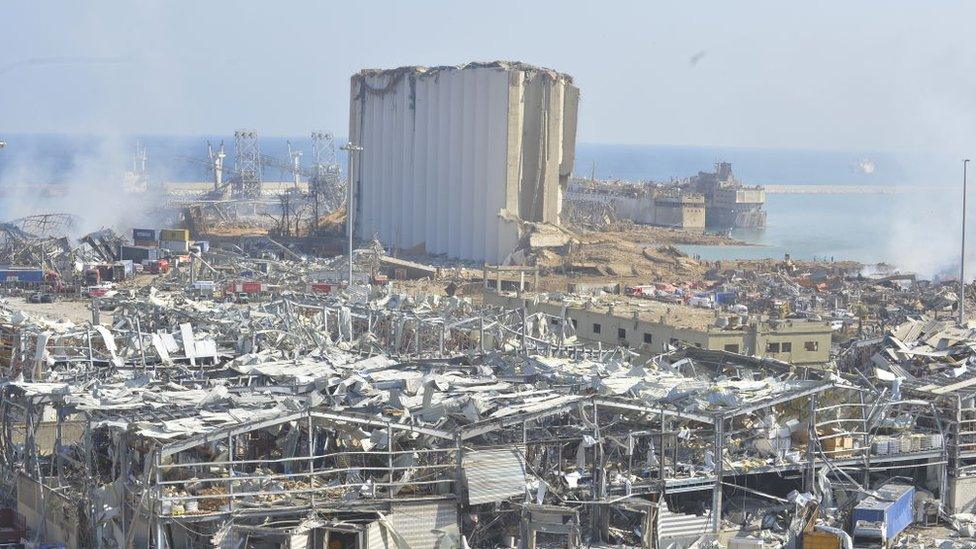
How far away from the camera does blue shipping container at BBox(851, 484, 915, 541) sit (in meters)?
21.2

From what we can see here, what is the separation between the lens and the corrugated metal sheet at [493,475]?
19578 mm

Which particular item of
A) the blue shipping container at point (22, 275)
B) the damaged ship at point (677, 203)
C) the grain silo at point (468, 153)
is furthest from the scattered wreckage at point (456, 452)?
the damaged ship at point (677, 203)

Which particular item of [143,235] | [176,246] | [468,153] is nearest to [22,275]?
[176,246]

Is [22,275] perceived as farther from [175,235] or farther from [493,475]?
[493,475]

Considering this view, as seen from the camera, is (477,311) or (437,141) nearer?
(477,311)

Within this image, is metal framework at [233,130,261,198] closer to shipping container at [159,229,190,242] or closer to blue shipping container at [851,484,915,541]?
shipping container at [159,229,190,242]

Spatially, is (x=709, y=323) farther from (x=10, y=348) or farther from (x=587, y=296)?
(x=10, y=348)

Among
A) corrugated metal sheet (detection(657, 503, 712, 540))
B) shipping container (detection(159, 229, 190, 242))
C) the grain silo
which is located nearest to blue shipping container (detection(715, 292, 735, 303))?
the grain silo

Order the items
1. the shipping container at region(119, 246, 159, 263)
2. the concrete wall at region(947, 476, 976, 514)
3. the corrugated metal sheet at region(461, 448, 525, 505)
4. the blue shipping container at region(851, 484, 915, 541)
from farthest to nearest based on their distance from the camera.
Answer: the shipping container at region(119, 246, 159, 263) < the concrete wall at region(947, 476, 976, 514) < the blue shipping container at region(851, 484, 915, 541) < the corrugated metal sheet at region(461, 448, 525, 505)

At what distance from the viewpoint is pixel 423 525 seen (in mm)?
19406

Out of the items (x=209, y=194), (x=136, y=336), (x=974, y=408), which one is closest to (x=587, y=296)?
(x=136, y=336)

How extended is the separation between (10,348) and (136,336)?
2.94 m

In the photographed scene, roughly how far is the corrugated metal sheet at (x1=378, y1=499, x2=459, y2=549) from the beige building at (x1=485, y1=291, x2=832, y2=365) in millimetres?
16714

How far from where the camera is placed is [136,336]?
94.6 ft
